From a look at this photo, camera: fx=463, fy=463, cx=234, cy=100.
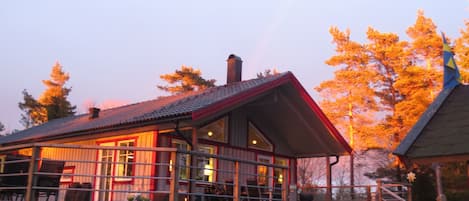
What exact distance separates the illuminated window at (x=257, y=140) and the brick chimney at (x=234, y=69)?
1.72 meters

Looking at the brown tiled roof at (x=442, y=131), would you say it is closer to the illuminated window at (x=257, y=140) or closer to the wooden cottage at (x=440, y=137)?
the wooden cottage at (x=440, y=137)

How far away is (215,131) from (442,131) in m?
5.84

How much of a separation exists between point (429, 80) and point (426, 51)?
2.17 meters

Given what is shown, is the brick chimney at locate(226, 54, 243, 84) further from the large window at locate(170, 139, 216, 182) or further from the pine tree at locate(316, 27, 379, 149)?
the pine tree at locate(316, 27, 379, 149)

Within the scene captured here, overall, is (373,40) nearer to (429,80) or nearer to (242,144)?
(429,80)

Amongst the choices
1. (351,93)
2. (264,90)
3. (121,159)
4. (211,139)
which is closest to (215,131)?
(211,139)

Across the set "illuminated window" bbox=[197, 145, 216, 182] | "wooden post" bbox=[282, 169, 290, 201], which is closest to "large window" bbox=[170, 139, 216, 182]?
"illuminated window" bbox=[197, 145, 216, 182]

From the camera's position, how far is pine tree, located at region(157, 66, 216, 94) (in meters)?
31.9

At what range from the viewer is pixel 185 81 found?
3212cm

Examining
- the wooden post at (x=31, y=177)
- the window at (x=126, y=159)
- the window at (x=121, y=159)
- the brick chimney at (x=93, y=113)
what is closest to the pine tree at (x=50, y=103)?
the brick chimney at (x=93, y=113)

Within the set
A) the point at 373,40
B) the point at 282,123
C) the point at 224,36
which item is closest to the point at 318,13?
the point at 224,36

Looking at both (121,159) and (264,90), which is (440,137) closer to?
(264,90)

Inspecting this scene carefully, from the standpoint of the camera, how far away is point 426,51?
2552 cm

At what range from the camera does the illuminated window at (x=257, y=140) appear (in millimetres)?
13102
